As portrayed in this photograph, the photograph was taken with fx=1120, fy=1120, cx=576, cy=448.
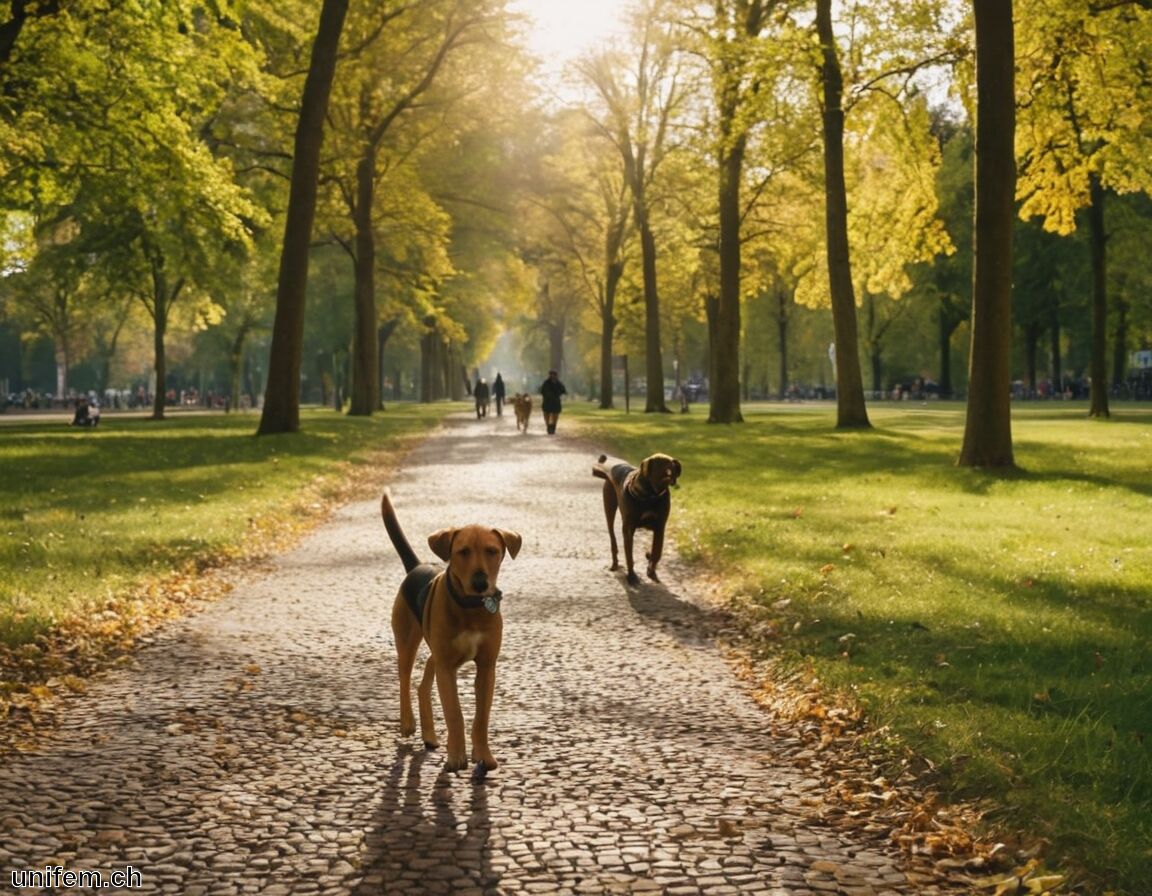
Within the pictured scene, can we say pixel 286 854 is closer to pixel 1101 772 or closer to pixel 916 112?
pixel 1101 772

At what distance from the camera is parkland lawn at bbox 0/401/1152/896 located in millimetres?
4938

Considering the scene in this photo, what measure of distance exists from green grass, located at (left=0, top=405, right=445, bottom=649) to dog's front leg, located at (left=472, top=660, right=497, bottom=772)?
11.5 ft

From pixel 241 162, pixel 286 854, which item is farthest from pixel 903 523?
pixel 241 162

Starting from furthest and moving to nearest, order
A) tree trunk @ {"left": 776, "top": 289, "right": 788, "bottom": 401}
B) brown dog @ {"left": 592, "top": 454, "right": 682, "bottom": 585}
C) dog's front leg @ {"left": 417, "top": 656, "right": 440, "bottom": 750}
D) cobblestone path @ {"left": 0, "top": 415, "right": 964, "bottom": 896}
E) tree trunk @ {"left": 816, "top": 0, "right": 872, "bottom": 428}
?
tree trunk @ {"left": 776, "top": 289, "right": 788, "bottom": 401} < tree trunk @ {"left": 816, "top": 0, "right": 872, "bottom": 428} < brown dog @ {"left": 592, "top": 454, "right": 682, "bottom": 585} < dog's front leg @ {"left": 417, "top": 656, "right": 440, "bottom": 750} < cobblestone path @ {"left": 0, "top": 415, "right": 964, "bottom": 896}

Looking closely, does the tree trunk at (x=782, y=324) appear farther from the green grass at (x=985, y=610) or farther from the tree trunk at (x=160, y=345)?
the green grass at (x=985, y=610)

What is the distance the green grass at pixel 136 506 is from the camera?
882cm

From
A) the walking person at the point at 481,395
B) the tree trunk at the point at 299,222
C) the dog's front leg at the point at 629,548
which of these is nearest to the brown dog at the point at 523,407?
the walking person at the point at 481,395

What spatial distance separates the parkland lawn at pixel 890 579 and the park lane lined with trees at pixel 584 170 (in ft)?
11.9

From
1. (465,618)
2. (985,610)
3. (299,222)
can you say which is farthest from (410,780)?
(299,222)

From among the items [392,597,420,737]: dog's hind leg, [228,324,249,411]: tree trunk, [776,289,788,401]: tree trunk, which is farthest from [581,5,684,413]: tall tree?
[392,597,420,737]: dog's hind leg

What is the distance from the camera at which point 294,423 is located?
24.6 m

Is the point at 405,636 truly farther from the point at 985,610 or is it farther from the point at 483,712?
the point at 985,610

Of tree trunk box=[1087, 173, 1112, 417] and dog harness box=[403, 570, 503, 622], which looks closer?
dog harness box=[403, 570, 503, 622]

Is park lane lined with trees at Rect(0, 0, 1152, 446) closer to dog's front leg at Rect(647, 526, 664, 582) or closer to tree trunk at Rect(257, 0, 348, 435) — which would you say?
tree trunk at Rect(257, 0, 348, 435)
